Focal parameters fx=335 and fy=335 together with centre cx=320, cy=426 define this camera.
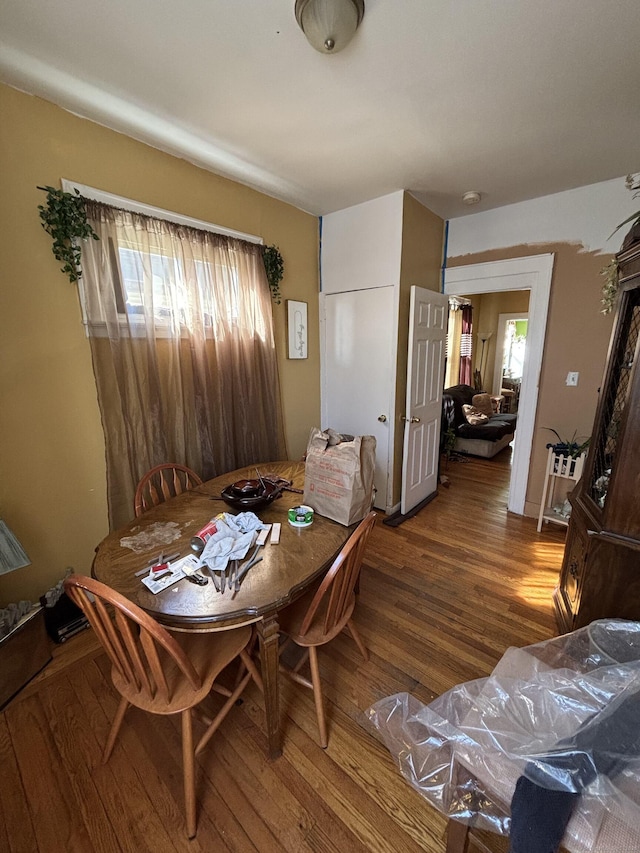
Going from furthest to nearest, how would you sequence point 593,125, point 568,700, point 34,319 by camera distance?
point 593,125 < point 34,319 < point 568,700

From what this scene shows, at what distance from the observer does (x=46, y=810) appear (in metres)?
1.11

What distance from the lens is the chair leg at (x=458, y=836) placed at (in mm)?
884

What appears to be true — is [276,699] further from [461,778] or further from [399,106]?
[399,106]

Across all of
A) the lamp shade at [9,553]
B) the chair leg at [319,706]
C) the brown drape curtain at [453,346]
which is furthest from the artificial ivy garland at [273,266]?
the brown drape curtain at [453,346]

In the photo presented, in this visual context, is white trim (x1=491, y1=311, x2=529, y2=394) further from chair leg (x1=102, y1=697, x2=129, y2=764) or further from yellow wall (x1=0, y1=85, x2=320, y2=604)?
chair leg (x1=102, y1=697, x2=129, y2=764)

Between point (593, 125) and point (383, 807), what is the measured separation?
10.4 ft

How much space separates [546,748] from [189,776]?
1.05 meters

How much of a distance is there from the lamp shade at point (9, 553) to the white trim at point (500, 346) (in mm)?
7738

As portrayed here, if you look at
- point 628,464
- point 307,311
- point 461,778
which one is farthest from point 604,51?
point 461,778

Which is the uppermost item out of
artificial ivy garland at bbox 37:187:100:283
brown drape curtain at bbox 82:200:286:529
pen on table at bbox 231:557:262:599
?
artificial ivy garland at bbox 37:187:100:283

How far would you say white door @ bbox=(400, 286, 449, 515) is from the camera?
2.75 m

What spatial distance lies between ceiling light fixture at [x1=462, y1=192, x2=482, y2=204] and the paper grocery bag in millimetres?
2244

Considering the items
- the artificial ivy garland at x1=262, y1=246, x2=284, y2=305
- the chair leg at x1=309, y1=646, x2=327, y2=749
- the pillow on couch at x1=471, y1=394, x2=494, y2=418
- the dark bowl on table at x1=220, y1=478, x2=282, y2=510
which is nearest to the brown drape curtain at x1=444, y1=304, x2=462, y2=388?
the pillow on couch at x1=471, y1=394, x2=494, y2=418

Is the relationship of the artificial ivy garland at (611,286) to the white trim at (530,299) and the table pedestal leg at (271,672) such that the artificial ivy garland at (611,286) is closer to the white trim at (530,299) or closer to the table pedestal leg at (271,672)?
the white trim at (530,299)
